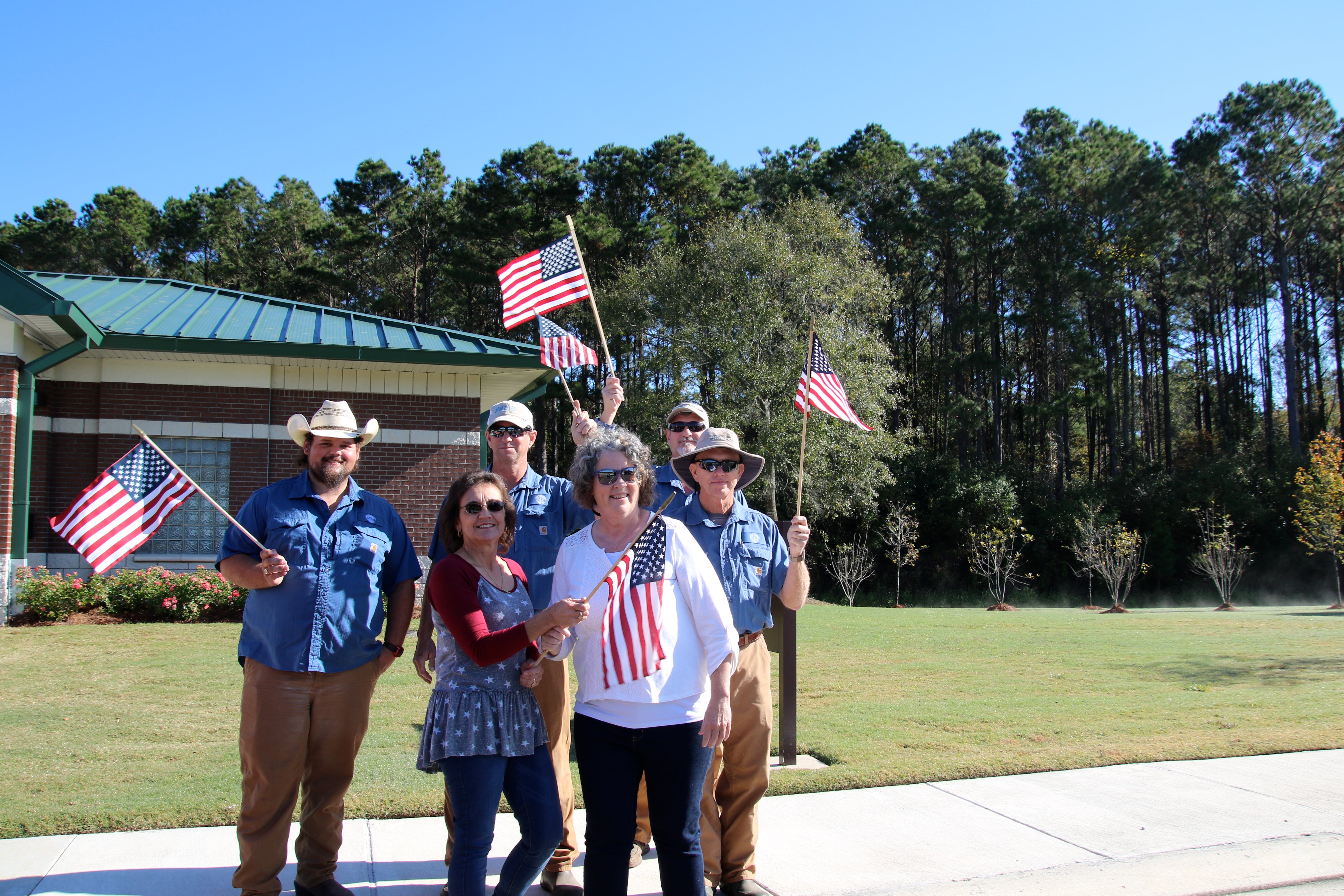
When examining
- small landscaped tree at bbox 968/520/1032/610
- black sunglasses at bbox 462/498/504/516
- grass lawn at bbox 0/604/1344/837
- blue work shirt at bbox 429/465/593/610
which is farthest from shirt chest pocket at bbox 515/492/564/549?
small landscaped tree at bbox 968/520/1032/610

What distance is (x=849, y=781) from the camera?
5.34 metres

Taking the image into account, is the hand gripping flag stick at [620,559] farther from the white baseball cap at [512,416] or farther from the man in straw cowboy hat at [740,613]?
the white baseball cap at [512,416]

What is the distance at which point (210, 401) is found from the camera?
12.9m

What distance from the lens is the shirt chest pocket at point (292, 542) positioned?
3529mm

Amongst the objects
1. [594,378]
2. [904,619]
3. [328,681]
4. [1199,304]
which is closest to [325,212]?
[594,378]

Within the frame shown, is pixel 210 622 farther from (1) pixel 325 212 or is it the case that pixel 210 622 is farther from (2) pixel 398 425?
(1) pixel 325 212

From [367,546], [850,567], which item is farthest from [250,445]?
[850,567]

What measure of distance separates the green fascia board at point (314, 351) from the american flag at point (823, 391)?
639 centimetres

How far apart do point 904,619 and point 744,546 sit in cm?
1258

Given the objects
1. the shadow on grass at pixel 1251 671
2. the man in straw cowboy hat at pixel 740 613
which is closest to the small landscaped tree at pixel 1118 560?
the shadow on grass at pixel 1251 671

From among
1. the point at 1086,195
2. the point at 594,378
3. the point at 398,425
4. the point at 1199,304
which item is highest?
the point at 1086,195

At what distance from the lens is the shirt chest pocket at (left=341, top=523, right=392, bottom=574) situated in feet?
12.0

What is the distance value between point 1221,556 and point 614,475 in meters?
28.0

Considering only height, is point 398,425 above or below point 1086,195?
below
